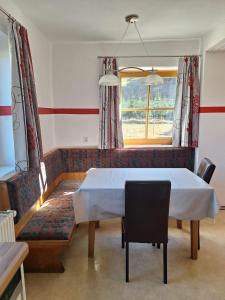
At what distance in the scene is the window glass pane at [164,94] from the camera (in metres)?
3.73

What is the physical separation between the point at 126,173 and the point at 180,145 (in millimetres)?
1325

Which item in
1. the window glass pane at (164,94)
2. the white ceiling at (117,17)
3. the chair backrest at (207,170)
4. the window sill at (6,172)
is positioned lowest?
the chair backrest at (207,170)

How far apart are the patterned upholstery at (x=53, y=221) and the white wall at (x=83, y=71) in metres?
1.23

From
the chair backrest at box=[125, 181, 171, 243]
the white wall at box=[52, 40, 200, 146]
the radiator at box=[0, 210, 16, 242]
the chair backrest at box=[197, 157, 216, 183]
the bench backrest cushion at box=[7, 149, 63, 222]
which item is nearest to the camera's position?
the radiator at box=[0, 210, 16, 242]

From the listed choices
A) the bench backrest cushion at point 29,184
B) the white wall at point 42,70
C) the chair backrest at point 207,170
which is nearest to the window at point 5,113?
the bench backrest cushion at point 29,184

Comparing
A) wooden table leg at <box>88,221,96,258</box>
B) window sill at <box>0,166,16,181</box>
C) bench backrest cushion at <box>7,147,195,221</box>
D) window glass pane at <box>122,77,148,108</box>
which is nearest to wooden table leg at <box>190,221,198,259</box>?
wooden table leg at <box>88,221,96,258</box>

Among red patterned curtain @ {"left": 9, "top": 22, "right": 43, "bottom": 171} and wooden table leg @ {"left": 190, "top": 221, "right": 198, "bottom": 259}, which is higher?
red patterned curtain @ {"left": 9, "top": 22, "right": 43, "bottom": 171}

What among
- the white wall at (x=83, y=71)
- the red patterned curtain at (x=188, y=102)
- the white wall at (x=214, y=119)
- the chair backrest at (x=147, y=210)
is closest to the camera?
the chair backrest at (x=147, y=210)

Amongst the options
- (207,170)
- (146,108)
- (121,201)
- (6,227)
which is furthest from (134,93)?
(6,227)

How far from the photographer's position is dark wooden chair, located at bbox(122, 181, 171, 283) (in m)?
1.81

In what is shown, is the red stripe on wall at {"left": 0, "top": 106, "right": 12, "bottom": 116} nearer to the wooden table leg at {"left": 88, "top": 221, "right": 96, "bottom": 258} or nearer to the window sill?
the window sill

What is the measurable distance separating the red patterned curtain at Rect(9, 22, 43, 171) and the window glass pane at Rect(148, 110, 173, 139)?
211 cm

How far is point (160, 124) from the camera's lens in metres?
3.85

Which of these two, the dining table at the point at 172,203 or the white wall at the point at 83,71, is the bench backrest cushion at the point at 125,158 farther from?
the dining table at the point at 172,203
